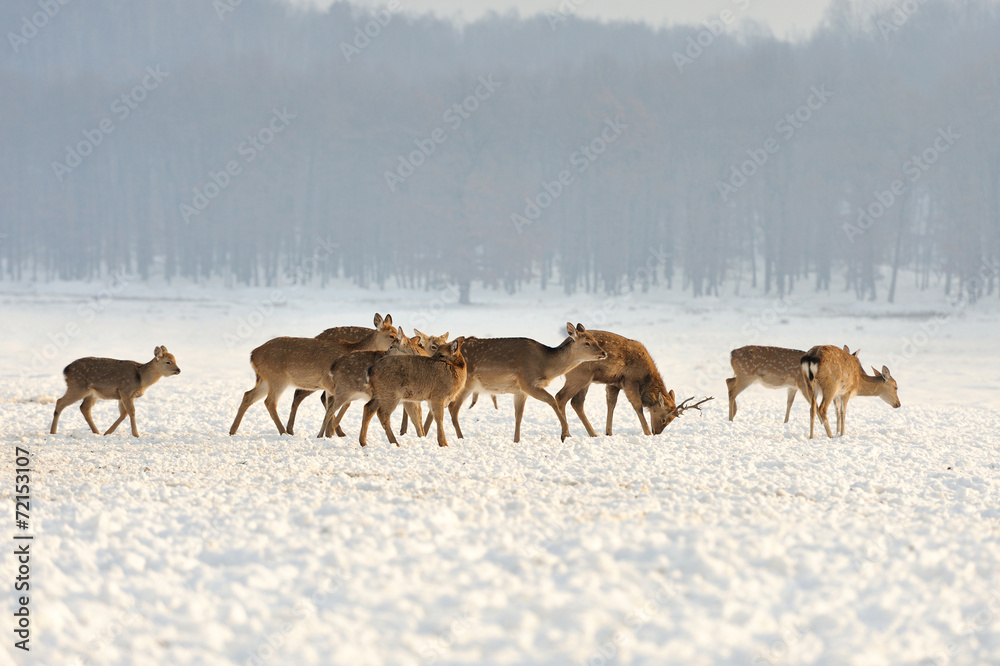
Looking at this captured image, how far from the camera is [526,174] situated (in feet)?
226

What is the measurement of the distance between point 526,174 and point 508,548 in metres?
64.7

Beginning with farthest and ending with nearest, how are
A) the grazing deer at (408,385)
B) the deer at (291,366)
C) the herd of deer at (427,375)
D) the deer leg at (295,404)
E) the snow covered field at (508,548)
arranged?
the deer leg at (295,404)
the deer at (291,366)
the herd of deer at (427,375)
the grazing deer at (408,385)
the snow covered field at (508,548)

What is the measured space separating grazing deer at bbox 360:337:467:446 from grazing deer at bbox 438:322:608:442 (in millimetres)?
948

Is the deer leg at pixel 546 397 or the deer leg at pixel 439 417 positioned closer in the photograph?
the deer leg at pixel 439 417

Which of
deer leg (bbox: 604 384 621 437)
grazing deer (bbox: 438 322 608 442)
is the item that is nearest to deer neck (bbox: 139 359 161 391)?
grazing deer (bbox: 438 322 608 442)

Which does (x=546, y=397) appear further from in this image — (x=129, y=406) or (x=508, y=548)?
(x=508, y=548)

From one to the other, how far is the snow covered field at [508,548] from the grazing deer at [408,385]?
420mm

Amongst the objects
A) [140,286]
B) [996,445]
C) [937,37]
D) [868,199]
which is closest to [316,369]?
[996,445]

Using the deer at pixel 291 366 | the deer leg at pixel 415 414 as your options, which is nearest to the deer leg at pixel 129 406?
the deer at pixel 291 366

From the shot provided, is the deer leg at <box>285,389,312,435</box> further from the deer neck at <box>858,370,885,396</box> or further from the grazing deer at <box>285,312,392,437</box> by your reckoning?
the deer neck at <box>858,370,885,396</box>

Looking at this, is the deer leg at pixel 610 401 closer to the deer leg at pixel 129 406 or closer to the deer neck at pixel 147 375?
the deer neck at pixel 147 375

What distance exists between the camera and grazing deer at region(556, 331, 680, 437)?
11.9m

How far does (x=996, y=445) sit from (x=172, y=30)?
14785cm

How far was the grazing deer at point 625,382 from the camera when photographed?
11891mm
